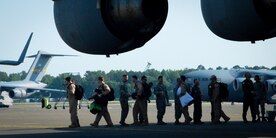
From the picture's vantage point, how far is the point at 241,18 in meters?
9.52

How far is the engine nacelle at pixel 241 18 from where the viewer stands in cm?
925

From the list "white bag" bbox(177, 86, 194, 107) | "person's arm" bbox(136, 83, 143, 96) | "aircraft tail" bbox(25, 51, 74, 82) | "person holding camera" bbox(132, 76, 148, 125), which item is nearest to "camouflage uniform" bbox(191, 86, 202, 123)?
"white bag" bbox(177, 86, 194, 107)

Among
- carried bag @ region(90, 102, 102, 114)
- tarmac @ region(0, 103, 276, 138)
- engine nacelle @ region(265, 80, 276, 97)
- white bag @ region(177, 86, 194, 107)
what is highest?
engine nacelle @ region(265, 80, 276, 97)

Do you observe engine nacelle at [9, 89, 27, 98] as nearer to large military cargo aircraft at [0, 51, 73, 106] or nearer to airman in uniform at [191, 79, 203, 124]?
large military cargo aircraft at [0, 51, 73, 106]

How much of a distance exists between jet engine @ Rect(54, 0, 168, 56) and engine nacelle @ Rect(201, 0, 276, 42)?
0.83 metres

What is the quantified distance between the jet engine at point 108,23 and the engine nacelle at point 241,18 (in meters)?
0.83

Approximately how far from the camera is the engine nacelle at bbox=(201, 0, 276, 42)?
30.3ft

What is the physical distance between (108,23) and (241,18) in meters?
1.93

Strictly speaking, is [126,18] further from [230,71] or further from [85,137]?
[230,71]

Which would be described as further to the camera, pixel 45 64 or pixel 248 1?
pixel 45 64

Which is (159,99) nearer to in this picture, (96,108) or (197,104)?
(197,104)

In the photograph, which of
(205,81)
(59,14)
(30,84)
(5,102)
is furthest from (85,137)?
(30,84)

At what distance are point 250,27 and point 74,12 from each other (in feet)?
8.48

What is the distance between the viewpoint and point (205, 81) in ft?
160
